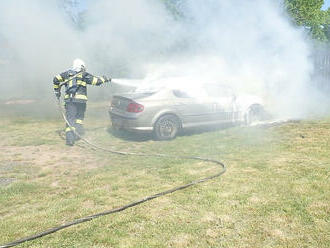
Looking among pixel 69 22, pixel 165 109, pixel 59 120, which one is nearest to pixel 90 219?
pixel 165 109

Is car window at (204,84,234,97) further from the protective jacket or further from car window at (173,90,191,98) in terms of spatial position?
the protective jacket

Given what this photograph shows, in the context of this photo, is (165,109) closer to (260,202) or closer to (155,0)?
(260,202)

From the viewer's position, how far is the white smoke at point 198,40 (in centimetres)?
938

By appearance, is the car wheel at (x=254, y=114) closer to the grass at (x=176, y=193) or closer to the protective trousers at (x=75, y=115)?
the grass at (x=176, y=193)

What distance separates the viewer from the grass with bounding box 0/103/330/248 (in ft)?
9.74

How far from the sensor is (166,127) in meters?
7.14

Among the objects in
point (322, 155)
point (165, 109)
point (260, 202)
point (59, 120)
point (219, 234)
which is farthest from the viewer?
point (59, 120)

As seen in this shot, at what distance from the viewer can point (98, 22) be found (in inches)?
419

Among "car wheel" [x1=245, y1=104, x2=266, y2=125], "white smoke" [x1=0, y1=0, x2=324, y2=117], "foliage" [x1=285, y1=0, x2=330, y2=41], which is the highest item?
"foliage" [x1=285, y1=0, x2=330, y2=41]

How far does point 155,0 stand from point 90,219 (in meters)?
8.45

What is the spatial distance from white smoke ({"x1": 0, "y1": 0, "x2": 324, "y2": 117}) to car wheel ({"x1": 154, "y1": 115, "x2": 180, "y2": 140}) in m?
1.05

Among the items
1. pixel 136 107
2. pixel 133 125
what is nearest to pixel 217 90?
pixel 136 107

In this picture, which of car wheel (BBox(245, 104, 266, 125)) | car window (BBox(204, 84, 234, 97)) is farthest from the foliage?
car window (BBox(204, 84, 234, 97))

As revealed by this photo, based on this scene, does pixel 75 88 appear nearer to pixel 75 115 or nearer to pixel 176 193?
pixel 75 115
